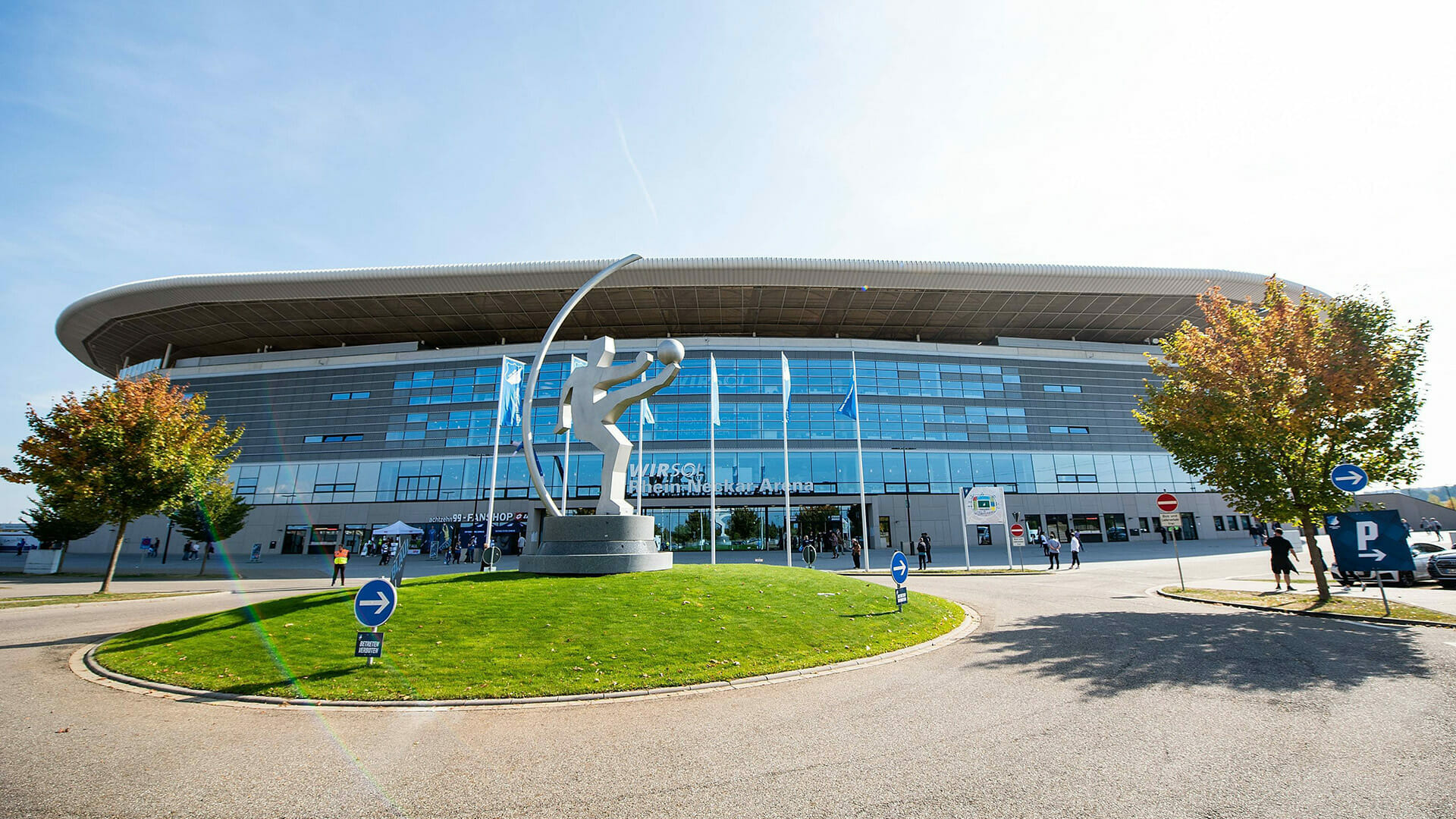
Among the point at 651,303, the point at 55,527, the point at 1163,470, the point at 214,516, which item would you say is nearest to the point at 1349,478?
the point at 651,303

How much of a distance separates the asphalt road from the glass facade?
125ft

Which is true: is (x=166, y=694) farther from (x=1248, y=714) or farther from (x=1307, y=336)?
(x=1307, y=336)

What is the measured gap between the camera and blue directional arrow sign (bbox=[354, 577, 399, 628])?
328 inches

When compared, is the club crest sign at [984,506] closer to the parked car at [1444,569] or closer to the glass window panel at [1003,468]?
the parked car at [1444,569]

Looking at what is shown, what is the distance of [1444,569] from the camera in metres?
16.0

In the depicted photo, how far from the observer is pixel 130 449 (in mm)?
20891

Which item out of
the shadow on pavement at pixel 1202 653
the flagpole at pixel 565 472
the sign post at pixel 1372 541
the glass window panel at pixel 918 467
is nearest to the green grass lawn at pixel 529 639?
the shadow on pavement at pixel 1202 653

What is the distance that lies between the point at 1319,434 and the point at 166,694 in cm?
2277

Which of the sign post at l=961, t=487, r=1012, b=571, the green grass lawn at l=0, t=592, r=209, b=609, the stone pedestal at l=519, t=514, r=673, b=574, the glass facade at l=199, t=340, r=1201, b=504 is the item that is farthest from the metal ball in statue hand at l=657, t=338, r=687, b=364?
the glass facade at l=199, t=340, r=1201, b=504

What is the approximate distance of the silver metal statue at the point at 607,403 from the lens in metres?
16.5

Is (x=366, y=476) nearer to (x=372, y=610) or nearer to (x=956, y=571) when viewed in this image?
(x=956, y=571)

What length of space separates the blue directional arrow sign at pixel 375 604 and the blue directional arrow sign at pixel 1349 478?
60.0 ft

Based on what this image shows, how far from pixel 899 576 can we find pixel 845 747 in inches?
320

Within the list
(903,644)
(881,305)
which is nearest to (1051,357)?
(881,305)
